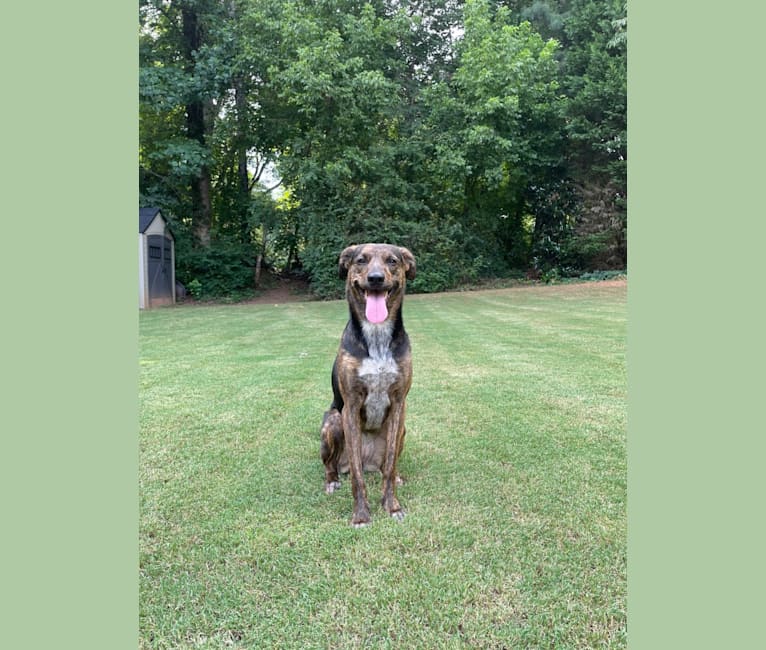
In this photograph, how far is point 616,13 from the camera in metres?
20.7

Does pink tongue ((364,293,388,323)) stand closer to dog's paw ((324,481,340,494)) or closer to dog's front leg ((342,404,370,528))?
dog's front leg ((342,404,370,528))

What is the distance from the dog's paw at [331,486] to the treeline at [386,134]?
15736 millimetres

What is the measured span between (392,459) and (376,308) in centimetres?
97

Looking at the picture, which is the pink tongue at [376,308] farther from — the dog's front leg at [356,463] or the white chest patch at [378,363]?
the dog's front leg at [356,463]

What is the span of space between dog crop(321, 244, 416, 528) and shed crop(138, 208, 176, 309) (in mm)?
15837

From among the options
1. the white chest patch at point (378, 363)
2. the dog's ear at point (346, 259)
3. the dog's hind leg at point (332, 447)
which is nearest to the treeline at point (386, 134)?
the dog's ear at point (346, 259)

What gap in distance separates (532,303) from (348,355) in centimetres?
1329

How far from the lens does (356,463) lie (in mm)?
3188

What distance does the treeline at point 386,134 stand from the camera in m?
18.9

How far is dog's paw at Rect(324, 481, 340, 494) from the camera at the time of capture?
136 inches

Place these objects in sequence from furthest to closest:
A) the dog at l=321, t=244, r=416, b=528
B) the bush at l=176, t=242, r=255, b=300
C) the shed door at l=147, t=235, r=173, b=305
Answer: the bush at l=176, t=242, r=255, b=300 < the shed door at l=147, t=235, r=173, b=305 < the dog at l=321, t=244, r=416, b=528

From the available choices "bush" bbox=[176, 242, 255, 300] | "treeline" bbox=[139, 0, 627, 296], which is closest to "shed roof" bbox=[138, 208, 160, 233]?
"treeline" bbox=[139, 0, 627, 296]

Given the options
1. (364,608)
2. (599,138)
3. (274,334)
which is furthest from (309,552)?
(599,138)

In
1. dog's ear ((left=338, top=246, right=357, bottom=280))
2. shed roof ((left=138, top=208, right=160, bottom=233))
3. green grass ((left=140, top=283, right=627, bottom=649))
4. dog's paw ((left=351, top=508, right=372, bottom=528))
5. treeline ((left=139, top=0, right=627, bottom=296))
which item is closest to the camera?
green grass ((left=140, top=283, right=627, bottom=649))
